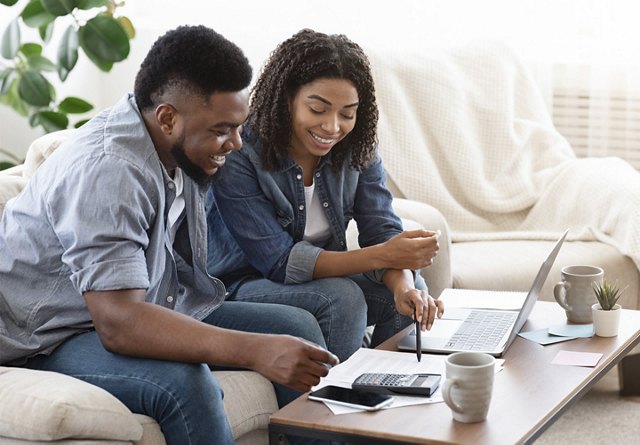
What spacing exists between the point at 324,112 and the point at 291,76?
11 cm

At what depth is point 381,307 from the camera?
2.26m

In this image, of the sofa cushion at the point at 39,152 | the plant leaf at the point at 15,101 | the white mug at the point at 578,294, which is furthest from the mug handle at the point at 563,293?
the plant leaf at the point at 15,101

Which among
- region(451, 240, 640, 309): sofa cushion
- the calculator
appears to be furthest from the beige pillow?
region(451, 240, 640, 309): sofa cushion

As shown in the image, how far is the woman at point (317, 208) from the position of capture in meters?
2.13

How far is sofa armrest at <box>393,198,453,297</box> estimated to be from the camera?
8.32 feet

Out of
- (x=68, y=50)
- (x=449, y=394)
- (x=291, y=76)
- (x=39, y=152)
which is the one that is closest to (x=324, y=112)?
(x=291, y=76)

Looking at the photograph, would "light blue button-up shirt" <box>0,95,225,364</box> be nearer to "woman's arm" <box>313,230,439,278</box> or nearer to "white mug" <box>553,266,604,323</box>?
"woman's arm" <box>313,230,439,278</box>

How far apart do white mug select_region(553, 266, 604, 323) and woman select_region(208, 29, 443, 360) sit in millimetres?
244


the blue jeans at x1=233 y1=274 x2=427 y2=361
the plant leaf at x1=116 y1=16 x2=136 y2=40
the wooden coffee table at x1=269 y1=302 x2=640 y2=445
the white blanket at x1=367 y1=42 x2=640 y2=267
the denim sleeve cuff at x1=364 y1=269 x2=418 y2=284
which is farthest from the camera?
the plant leaf at x1=116 y1=16 x2=136 y2=40

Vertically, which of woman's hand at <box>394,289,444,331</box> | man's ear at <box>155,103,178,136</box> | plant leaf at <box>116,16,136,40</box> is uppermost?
man's ear at <box>155,103,178,136</box>

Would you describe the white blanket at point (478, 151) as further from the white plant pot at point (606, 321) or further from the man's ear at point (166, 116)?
the man's ear at point (166, 116)

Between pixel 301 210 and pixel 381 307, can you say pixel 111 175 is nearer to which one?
pixel 301 210

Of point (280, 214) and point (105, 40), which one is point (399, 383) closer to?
point (280, 214)

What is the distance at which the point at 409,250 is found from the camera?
211cm
